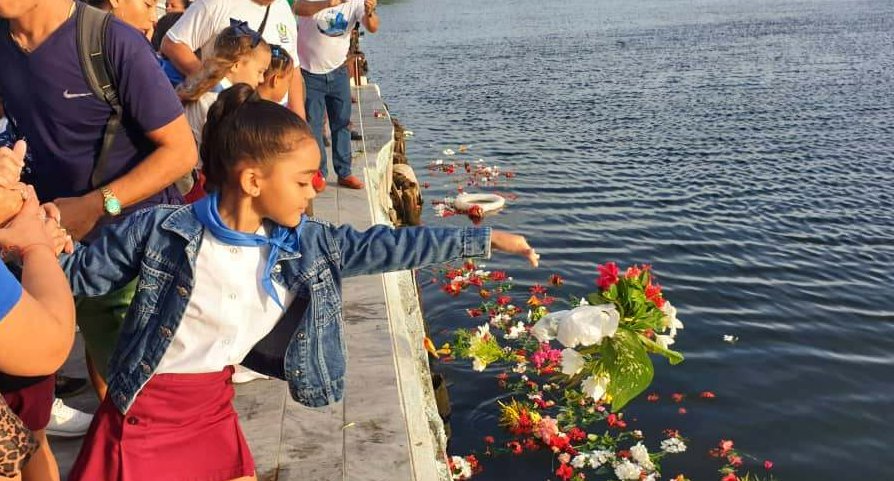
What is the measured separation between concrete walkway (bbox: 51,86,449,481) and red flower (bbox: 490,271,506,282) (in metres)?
5.05

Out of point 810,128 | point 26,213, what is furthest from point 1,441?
point 810,128

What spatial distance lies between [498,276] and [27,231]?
965 centimetres

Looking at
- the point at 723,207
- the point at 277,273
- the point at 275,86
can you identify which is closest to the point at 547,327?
the point at 277,273

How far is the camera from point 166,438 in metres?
3.05

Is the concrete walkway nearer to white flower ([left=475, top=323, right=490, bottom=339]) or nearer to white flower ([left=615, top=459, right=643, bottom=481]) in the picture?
white flower ([left=615, top=459, right=643, bottom=481])

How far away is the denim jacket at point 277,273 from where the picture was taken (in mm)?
3002

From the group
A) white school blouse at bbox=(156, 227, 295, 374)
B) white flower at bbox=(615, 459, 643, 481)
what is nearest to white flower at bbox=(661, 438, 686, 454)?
white flower at bbox=(615, 459, 643, 481)

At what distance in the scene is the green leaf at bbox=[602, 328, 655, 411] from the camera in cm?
363

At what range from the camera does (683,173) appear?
17.0 metres

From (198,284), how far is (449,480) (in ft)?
8.01

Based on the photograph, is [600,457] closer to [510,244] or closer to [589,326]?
[589,326]

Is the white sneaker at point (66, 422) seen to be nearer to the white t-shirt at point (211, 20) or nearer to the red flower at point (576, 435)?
the white t-shirt at point (211, 20)

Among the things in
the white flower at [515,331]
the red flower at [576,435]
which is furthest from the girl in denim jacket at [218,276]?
the white flower at [515,331]

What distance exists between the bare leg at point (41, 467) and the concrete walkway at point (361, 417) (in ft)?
4.49
